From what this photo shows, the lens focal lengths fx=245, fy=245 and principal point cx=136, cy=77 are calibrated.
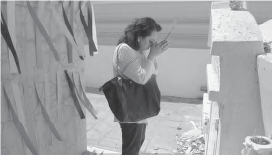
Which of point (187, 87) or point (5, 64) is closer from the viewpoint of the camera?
point (5, 64)

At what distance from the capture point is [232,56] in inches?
49.2

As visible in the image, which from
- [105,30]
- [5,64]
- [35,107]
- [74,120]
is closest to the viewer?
[5,64]

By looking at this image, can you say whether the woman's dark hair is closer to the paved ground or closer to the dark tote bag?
the dark tote bag

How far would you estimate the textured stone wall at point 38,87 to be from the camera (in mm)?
1392

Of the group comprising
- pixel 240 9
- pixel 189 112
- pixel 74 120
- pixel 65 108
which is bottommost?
pixel 189 112

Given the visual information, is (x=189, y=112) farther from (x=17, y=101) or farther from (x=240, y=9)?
(x=17, y=101)

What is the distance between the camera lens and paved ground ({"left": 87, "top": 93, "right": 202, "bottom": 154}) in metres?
3.00

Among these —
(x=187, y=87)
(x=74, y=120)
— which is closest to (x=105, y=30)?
(x=187, y=87)

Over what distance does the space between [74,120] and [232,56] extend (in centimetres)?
144

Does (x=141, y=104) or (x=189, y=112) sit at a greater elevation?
(x=141, y=104)

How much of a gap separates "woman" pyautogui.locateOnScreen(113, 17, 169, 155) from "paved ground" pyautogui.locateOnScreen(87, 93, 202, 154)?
3.66ft

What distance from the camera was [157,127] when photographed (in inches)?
137

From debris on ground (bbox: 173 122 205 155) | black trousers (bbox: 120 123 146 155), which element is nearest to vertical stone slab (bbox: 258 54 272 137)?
black trousers (bbox: 120 123 146 155)

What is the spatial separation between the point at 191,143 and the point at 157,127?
684 mm
